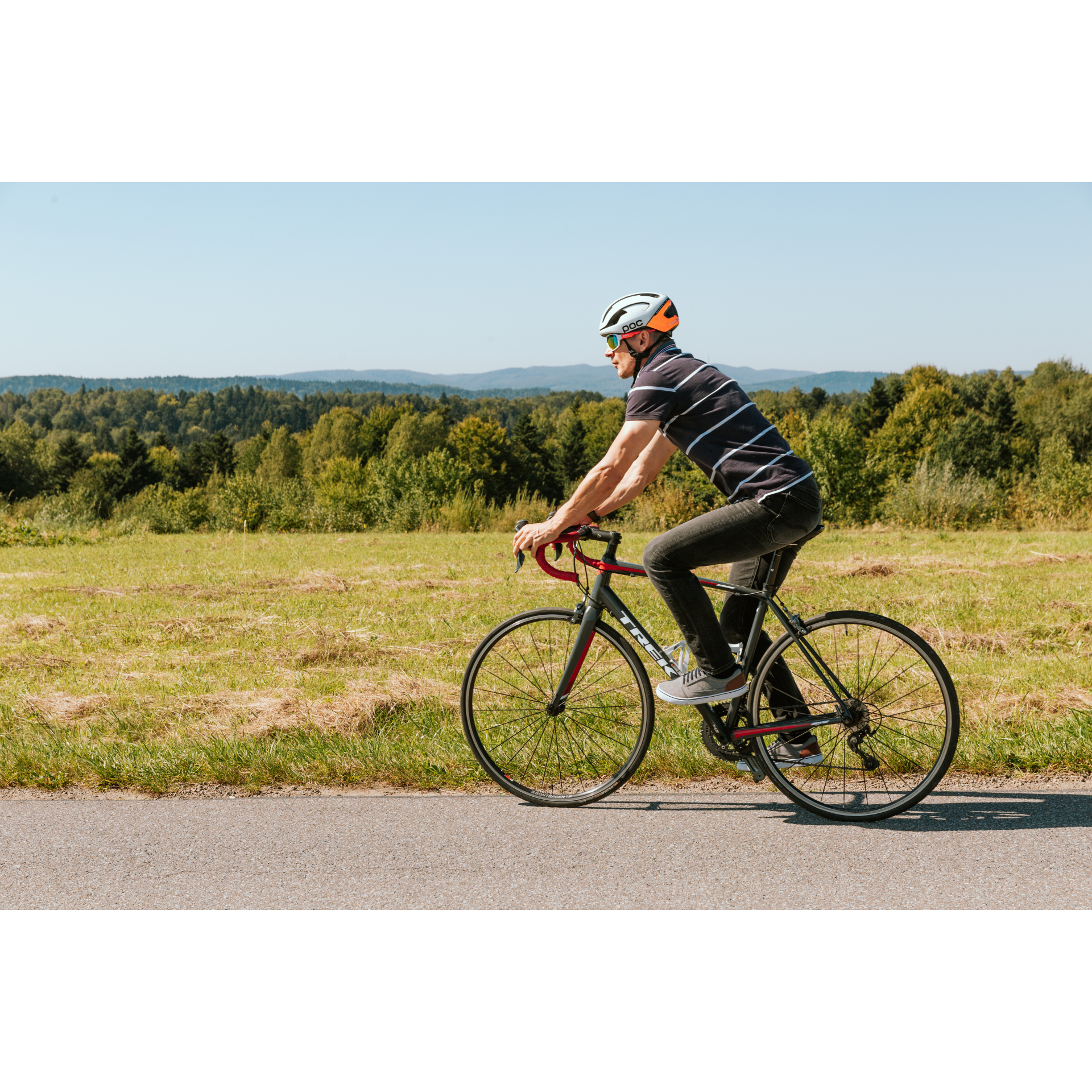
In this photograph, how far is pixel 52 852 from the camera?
3740 mm

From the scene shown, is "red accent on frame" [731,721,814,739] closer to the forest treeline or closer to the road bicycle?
the road bicycle

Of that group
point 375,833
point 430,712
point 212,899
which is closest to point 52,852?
point 212,899

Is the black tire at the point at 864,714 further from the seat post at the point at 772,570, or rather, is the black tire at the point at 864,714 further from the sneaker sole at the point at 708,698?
the seat post at the point at 772,570

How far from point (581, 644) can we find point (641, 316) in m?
1.52

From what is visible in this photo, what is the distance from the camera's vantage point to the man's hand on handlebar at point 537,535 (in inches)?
163

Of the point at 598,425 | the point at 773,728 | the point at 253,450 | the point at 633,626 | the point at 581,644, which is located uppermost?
the point at 598,425

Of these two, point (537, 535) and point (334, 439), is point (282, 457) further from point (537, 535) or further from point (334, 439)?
point (537, 535)

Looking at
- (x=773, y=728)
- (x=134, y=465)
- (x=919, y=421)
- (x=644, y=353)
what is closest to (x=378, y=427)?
(x=134, y=465)

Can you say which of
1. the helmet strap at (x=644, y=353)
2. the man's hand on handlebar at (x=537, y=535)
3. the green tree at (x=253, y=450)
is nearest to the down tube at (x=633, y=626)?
the man's hand on handlebar at (x=537, y=535)

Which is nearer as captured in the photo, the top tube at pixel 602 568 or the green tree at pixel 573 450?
the top tube at pixel 602 568

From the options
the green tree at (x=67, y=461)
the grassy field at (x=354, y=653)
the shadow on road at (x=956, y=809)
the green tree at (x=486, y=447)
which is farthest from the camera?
the green tree at (x=486, y=447)

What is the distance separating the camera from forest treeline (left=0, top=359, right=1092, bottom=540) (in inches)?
853

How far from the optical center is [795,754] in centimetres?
423

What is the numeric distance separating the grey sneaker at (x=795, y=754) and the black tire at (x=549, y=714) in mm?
556
